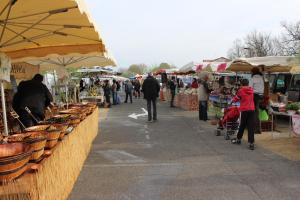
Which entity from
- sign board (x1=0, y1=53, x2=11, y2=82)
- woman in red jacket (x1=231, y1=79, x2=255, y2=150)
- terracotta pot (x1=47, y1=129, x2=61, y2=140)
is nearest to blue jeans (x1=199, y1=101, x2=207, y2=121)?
woman in red jacket (x1=231, y1=79, x2=255, y2=150)

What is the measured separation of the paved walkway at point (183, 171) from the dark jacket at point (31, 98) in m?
1.49

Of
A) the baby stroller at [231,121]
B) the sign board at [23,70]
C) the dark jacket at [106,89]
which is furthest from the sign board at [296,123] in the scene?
the dark jacket at [106,89]

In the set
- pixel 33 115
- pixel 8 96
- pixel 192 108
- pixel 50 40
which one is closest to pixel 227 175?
pixel 33 115

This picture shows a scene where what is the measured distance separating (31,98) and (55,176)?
4151 mm

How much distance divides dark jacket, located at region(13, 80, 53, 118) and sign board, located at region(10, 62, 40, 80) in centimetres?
448

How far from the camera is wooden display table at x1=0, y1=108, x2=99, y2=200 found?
396 cm

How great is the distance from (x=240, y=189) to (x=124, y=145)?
4860mm

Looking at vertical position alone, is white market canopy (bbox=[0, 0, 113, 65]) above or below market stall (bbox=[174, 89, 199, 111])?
above

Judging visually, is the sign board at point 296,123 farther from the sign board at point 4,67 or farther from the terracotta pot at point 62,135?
the sign board at point 4,67

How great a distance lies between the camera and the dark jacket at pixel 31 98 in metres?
8.95

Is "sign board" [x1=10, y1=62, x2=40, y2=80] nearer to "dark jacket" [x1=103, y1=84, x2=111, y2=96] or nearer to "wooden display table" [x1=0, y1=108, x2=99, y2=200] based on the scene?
"wooden display table" [x1=0, y1=108, x2=99, y2=200]

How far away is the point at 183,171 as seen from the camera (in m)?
7.75

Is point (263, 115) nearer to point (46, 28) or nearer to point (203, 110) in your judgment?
point (203, 110)

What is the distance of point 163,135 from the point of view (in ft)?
41.5
